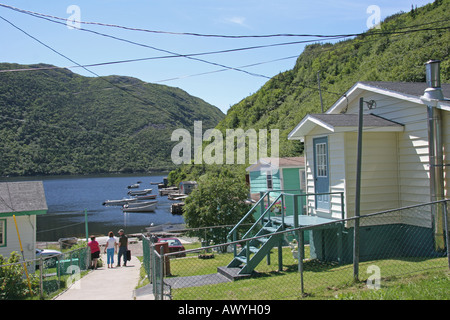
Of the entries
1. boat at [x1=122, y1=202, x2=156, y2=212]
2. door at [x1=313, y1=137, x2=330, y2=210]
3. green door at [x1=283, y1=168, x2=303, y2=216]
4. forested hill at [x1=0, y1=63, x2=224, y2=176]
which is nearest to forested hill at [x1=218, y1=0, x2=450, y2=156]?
door at [x1=313, y1=137, x2=330, y2=210]

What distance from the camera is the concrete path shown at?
8.99m

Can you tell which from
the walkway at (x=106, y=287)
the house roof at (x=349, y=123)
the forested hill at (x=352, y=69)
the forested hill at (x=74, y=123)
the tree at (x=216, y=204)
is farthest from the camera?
the forested hill at (x=74, y=123)

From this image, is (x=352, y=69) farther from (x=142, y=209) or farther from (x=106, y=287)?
(x=106, y=287)

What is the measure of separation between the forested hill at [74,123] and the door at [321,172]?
36.7 m

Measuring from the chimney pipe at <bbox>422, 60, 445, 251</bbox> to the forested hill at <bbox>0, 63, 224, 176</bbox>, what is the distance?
39928 mm

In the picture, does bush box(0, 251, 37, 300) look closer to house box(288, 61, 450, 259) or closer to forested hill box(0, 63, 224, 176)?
house box(288, 61, 450, 259)

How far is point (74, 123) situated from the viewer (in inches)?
2928

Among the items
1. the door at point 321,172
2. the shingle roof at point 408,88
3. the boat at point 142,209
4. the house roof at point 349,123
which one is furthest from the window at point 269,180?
the boat at point 142,209

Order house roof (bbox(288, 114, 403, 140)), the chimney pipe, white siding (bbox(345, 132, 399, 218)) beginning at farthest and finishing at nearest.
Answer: white siding (bbox(345, 132, 399, 218)) → house roof (bbox(288, 114, 403, 140)) → the chimney pipe

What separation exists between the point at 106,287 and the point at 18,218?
27.5ft

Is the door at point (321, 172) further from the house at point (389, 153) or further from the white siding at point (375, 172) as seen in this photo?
the white siding at point (375, 172)

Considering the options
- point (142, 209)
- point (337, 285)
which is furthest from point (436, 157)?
point (142, 209)

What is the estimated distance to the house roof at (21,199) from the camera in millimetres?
16109
